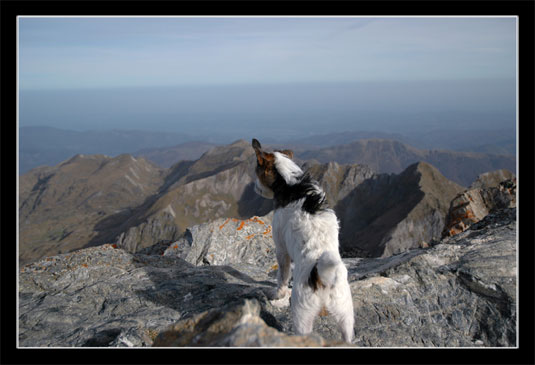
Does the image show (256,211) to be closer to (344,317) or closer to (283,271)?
(283,271)

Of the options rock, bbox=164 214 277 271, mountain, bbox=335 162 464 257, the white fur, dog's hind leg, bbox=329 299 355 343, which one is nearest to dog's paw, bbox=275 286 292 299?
the white fur

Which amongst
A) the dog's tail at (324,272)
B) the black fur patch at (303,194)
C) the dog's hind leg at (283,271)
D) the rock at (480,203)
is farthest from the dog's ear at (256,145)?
the rock at (480,203)

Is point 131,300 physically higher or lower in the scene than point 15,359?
lower

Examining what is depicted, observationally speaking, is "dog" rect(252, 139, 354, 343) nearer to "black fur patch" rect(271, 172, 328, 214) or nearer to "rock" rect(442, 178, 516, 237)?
"black fur patch" rect(271, 172, 328, 214)

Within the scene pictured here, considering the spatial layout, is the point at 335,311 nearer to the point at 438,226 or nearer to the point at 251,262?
the point at 251,262

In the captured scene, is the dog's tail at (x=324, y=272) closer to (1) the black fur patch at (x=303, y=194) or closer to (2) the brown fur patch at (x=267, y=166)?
(1) the black fur patch at (x=303, y=194)

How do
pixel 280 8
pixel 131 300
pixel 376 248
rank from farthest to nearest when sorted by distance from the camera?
pixel 376 248
pixel 131 300
pixel 280 8

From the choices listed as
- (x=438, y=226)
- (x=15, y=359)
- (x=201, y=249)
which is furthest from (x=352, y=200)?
(x=15, y=359)
